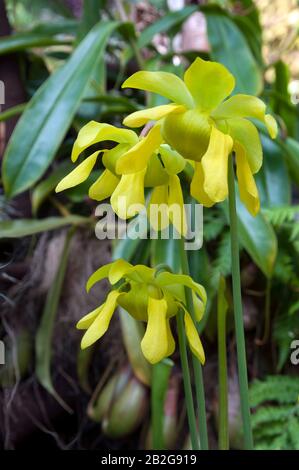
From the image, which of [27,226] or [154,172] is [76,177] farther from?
[27,226]

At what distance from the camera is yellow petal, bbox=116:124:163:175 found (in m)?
0.28

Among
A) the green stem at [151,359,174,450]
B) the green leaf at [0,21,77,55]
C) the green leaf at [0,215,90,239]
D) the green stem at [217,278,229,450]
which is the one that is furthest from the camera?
the green leaf at [0,21,77,55]

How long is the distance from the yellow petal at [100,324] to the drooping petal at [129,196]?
0.22 feet

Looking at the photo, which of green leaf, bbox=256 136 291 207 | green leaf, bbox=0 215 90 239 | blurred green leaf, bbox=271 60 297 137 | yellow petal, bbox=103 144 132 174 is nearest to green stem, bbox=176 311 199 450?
yellow petal, bbox=103 144 132 174

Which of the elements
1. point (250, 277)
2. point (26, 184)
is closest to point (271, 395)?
point (250, 277)

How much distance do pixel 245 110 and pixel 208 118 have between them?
2 centimetres

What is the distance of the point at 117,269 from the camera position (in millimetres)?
335

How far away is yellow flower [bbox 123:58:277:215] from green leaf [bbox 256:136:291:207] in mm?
589

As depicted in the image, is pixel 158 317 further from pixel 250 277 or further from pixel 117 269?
pixel 250 277

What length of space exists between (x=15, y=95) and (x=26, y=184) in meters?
0.37

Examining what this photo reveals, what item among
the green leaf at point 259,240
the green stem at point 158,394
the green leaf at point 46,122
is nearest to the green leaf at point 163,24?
the green leaf at point 46,122

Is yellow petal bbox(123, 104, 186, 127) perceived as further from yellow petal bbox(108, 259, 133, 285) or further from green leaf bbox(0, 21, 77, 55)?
green leaf bbox(0, 21, 77, 55)

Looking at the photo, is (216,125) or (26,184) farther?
(26,184)

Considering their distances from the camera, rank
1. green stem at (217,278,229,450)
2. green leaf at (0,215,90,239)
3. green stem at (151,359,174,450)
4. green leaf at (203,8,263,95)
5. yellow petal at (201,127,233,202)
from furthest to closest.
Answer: green leaf at (203,8,263,95)
green leaf at (0,215,90,239)
green stem at (151,359,174,450)
green stem at (217,278,229,450)
yellow petal at (201,127,233,202)
